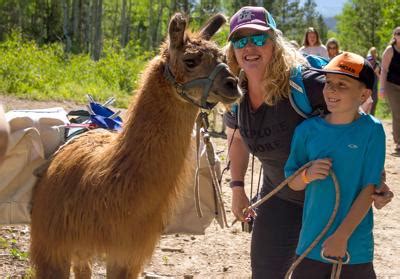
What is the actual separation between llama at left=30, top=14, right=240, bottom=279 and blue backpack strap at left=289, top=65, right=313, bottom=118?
0.34 metres

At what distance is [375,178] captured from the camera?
2811 mm

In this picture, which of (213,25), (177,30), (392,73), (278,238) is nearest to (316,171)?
(278,238)

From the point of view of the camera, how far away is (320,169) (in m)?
2.84

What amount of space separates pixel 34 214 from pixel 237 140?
142 cm

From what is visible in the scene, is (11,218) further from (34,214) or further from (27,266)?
(27,266)

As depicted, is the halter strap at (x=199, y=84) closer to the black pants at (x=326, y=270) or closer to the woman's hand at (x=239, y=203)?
the woman's hand at (x=239, y=203)

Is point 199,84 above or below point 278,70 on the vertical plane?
below

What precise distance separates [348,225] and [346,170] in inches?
10.8

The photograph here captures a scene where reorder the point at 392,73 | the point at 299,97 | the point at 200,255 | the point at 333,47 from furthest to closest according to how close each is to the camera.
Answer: the point at 333,47 < the point at 392,73 < the point at 200,255 < the point at 299,97

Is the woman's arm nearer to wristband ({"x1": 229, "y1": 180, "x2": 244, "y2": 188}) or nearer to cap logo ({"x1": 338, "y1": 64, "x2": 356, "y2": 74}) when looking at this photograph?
wristband ({"x1": 229, "y1": 180, "x2": 244, "y2": 188})

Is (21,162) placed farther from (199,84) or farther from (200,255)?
(200,255)

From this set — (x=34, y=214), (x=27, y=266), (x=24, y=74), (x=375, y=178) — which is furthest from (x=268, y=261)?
(x=24, y=74)

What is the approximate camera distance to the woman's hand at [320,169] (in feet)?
9.31

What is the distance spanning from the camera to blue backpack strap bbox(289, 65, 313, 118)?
3.31 meters
